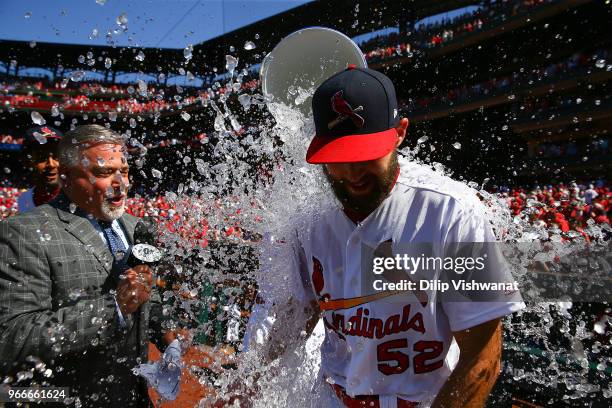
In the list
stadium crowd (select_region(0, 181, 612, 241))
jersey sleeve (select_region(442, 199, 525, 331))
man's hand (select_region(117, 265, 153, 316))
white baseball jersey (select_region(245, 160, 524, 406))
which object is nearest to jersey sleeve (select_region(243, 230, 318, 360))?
white baseball jersey (select_region(245, 160, 524, 406))

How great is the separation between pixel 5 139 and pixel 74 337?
33.9m

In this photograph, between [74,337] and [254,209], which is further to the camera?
[254,209]

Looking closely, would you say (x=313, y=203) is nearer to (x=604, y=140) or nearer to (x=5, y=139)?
(x=604, y=140)

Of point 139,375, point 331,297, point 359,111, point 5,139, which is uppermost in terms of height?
point 5,139

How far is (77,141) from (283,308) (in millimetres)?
1375

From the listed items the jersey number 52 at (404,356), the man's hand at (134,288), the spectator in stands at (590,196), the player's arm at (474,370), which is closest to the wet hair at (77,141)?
the man's hand at (134,288)

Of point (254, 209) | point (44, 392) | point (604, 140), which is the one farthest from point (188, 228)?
point (604, 140)

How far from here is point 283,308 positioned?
2.07m

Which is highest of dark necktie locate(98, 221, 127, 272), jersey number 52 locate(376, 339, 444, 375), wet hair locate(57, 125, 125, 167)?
wet hair locate(57, 125, 125, 167)

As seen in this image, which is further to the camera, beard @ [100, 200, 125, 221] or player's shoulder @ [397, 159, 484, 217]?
beard @ [100, 200, 125, 221]

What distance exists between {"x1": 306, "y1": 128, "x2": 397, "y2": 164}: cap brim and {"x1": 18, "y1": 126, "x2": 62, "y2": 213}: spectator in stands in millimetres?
3661

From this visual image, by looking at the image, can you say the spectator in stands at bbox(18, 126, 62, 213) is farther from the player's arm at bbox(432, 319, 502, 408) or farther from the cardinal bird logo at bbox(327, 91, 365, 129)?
the player's arm at bbox(432, 319, 502, 408)

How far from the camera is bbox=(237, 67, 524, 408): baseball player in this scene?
5.03 ft

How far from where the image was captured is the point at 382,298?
1.70 m
